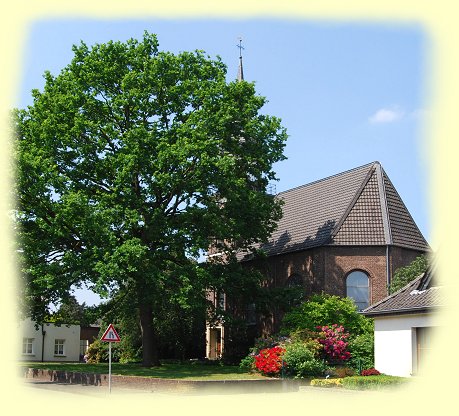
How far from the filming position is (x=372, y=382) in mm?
24031

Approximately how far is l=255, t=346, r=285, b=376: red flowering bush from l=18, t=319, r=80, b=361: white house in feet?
105

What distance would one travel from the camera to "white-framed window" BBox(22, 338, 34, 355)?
5850 centimetres

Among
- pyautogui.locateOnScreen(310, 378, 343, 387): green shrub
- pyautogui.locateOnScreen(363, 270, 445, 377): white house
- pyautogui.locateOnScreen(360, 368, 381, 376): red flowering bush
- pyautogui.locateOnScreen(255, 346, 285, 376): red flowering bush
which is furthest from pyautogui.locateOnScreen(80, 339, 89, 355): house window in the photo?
pyautogui.locateOnScreen(363, 270, 445, 377): white house

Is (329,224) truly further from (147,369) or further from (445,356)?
(445,356)

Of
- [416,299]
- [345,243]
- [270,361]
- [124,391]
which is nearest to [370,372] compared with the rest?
[416,299]

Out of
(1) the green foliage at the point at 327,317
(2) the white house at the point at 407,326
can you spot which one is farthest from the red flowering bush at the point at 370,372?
(1) the green foliage at the point at 327,317

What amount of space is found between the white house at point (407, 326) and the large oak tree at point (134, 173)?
8.78 meters

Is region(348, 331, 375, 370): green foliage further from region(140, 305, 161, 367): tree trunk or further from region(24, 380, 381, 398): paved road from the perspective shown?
region(140, 305, 161, 367): tree trunk

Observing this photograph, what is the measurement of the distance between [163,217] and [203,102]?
6.02 m

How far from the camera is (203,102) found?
32875 mm

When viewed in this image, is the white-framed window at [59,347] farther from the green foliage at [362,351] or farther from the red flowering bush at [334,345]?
the green foliage at [362,351]

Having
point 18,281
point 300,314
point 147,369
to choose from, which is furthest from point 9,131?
point 300,314

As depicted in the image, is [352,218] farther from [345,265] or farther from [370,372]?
[370,372]

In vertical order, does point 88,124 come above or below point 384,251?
above
